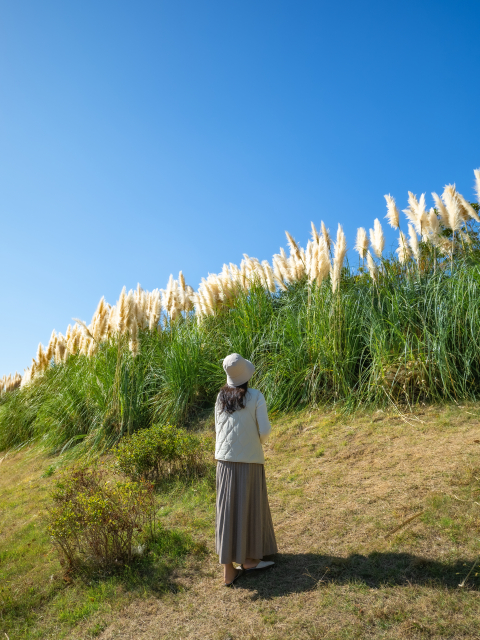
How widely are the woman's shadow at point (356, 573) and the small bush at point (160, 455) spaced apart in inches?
85.8

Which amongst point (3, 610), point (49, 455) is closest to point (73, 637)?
point (3, 610)

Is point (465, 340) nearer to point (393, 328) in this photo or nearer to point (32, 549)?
point (393, 328)

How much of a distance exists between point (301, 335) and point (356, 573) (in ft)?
13.4

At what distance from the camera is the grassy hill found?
3.15m

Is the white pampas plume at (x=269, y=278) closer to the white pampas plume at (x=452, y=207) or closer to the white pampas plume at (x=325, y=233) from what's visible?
the white pampas plume at (x=325, y=233)

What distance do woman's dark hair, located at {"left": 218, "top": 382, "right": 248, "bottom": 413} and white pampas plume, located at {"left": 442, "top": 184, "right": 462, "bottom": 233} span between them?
16.5 feet

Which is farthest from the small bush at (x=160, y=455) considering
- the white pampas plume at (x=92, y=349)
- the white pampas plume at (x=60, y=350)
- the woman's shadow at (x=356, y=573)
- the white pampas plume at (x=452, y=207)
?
the white pampas plume at (x=60, y=350)

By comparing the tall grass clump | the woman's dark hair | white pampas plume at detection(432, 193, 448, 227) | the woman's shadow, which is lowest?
the woman's shadow

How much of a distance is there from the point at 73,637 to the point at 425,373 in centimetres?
491

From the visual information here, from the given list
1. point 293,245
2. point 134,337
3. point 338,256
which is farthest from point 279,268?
point 134,337

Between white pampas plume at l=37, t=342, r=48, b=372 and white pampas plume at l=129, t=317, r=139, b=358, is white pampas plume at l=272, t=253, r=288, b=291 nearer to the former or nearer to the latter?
white pampas plume at l=129, t=317, r=139, b=358

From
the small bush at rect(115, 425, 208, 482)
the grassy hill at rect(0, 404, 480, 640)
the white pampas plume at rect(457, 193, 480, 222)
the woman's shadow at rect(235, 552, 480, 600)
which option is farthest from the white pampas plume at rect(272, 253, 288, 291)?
the woman's shadow at rect(235, 552, 480, 600)

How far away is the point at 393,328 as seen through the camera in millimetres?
6500

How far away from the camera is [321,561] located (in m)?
3.78
